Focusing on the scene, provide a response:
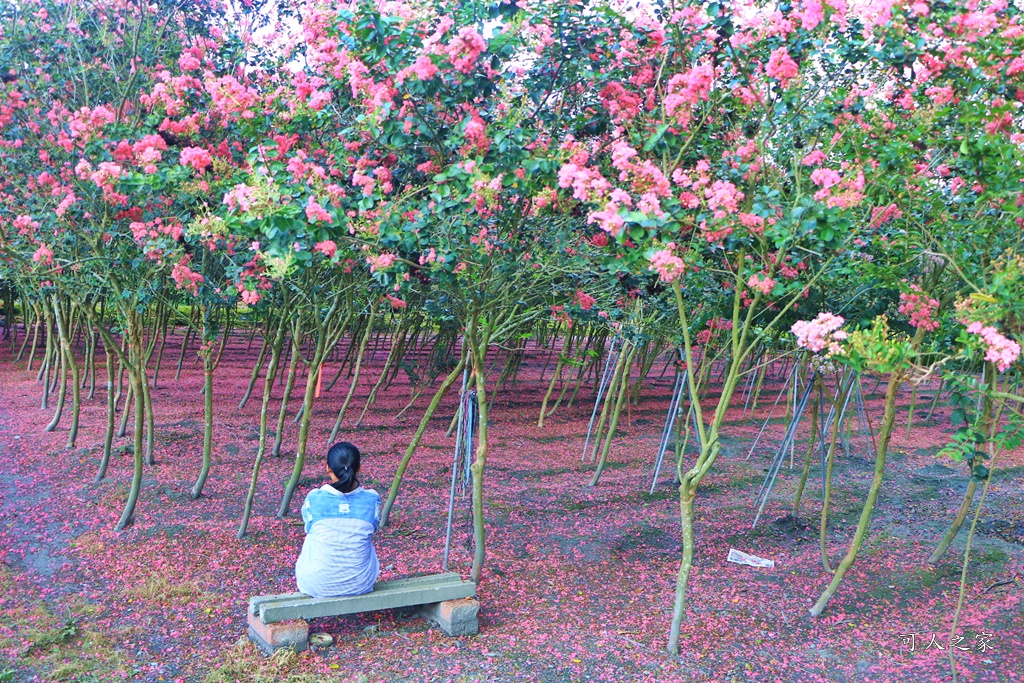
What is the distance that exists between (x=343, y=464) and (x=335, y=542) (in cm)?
45

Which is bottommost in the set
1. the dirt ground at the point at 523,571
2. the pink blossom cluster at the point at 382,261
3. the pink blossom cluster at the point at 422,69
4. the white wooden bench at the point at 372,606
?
the dirt ground at the point at 523,571

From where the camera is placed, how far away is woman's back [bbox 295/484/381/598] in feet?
15.5

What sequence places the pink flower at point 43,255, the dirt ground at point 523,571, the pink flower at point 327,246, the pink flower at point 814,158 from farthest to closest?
the pink flower at point 43,255
the pink flower at point 814,158
the dirt ground at point 523,571
the pink flower at point 327,246

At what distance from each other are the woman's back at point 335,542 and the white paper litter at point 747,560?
353 centimetres

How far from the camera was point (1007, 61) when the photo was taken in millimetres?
4547

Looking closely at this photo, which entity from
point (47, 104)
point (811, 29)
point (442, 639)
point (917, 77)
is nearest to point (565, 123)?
point (811, 29)

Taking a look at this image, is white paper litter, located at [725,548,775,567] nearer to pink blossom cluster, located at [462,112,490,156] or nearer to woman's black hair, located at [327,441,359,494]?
woman's black hair, located at [327,441,359,494]

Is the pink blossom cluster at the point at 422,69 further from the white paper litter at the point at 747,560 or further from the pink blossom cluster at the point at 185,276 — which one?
the white paper litter at the point at 747,560

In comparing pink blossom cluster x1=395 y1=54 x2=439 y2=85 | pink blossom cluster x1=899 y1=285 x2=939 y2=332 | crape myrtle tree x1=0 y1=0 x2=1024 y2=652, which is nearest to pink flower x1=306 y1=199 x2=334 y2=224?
crape myrtle tree x1=0 y1=0 x2=1024 y2=652

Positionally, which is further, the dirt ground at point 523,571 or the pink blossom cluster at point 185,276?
the pink blossom cluster at point 185,276

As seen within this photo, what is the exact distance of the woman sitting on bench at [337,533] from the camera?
471 centimetres

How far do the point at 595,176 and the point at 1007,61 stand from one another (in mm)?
2353

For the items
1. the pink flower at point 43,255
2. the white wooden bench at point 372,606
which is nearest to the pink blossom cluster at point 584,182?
the white wooden bench at point 372,606

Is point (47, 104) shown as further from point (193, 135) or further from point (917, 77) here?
point (917, 77)
